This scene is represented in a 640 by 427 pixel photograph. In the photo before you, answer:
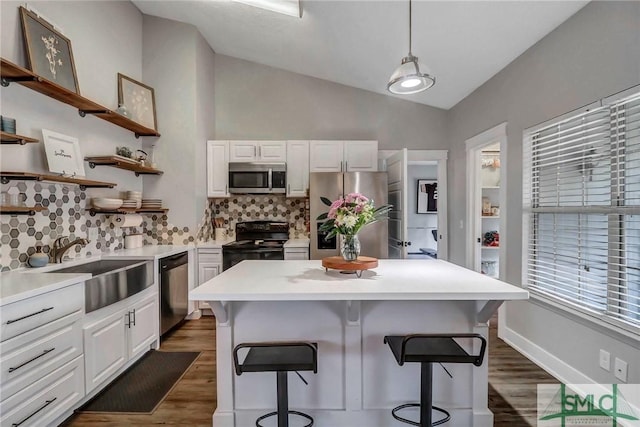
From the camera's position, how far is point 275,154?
13.9 feet

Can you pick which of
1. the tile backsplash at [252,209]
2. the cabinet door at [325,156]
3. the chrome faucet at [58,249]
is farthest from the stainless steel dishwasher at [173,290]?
the cabinet door at [325,156]

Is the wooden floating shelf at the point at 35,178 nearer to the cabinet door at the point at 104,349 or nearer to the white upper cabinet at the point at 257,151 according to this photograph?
the cabinet door at the point at 104,349

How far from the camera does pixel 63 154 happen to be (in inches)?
103

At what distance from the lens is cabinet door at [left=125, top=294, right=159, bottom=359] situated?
8.52ft

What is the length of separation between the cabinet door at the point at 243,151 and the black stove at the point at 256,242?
85 centimetres

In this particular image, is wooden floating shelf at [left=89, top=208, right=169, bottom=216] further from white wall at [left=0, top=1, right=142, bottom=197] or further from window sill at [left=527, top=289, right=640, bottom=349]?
window sill at [left=527, top=289, right=640, bottom=349]

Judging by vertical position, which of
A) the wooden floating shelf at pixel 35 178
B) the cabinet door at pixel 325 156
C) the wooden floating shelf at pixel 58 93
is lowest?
the wooden floating shelf at pixel 35 178

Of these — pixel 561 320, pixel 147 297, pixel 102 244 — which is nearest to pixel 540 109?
pixel 561 320

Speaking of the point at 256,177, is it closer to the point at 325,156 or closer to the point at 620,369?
the point at 325,156

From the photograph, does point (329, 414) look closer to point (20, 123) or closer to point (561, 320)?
point (561, 320)

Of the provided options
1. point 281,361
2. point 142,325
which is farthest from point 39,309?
point 281,361

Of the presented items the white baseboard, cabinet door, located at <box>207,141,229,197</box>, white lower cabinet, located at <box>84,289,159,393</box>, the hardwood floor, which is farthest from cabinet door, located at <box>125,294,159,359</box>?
the white baseboard

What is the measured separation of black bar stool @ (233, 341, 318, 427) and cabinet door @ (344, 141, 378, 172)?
3.00m

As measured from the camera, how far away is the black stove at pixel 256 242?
382 centimetres
